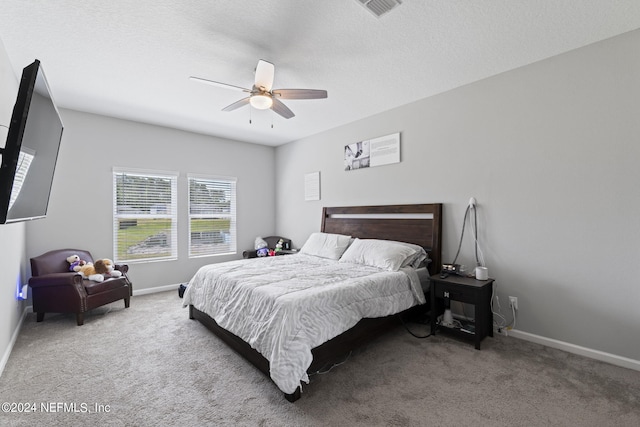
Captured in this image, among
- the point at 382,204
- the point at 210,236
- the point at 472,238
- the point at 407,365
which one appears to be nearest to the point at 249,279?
the point at 407,365

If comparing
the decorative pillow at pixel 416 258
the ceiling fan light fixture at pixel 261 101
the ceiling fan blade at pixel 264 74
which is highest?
the ceiling fan blade at pixel 264 74

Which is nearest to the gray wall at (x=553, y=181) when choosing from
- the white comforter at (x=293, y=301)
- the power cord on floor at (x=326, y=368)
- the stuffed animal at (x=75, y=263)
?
the white comforter at (x=293, y=301)

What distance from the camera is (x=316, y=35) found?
91.7 inches

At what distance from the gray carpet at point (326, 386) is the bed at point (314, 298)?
0.19 meters

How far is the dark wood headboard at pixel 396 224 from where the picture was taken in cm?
345

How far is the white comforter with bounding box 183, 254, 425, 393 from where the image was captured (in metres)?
1.99

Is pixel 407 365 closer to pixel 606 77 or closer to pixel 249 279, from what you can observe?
pixel 249 279

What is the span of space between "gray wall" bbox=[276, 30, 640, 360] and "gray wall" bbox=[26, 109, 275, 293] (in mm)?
3462

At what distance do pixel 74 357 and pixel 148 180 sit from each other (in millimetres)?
2856

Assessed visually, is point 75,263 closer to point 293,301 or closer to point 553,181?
point 293,301

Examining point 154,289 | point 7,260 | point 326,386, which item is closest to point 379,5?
point 326,386

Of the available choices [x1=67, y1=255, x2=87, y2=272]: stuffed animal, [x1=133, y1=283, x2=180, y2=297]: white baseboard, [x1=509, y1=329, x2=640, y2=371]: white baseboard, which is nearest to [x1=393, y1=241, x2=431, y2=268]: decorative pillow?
[x1=509, y1=329, x2=640, y2=371]: white baseboard

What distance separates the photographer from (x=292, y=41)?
240 centimetres

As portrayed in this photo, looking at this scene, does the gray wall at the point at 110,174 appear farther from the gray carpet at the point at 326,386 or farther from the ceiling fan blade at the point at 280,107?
the ceiling fan blade at the point at 280,107
